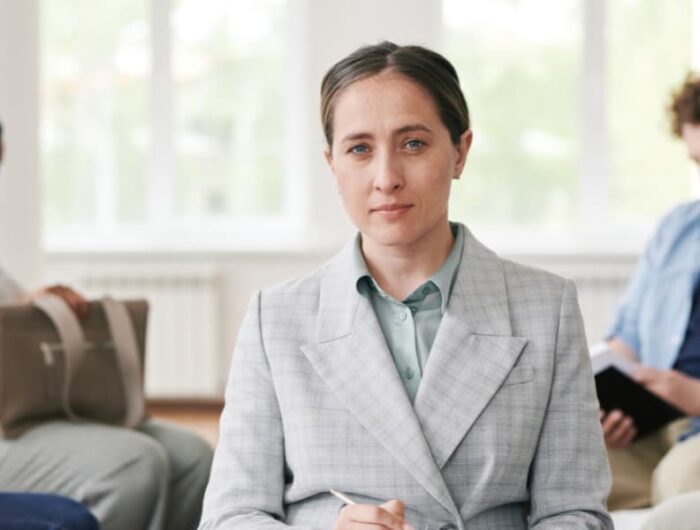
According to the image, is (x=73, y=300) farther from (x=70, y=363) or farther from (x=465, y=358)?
(x=465, y=358)

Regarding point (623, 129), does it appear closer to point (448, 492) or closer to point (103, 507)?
point (103, 507)

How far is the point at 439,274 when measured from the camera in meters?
A: 1.79

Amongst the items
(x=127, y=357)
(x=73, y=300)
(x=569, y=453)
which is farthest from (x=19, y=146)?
(x=569, y=453)

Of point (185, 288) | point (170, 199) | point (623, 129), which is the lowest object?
point (185, 288)

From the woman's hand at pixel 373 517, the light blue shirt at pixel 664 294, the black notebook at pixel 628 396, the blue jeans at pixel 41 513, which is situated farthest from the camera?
the light blue shirt at pixel 664 294

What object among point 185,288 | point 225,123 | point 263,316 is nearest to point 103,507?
point 263,316

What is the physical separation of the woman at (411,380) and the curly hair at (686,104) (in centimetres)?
149

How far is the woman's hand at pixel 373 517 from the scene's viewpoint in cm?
154

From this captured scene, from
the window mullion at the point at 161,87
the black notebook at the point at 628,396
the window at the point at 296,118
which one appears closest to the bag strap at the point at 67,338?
the black notebook at the point at 628,396

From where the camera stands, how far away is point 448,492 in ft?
5.44

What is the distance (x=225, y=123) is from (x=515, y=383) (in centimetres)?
520

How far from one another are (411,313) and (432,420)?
17 centimetres

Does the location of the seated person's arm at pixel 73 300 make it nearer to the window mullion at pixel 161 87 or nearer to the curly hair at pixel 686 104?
the curly hair at pixel 686 104

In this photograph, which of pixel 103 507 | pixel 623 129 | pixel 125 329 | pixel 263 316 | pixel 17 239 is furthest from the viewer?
pixel 623 129
